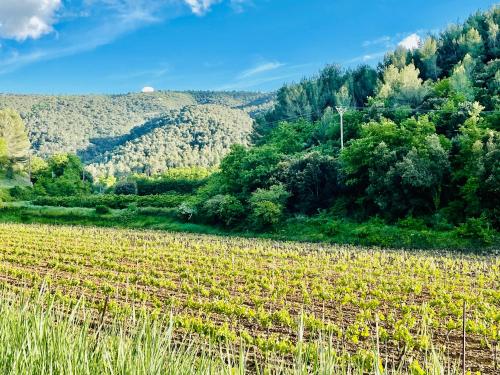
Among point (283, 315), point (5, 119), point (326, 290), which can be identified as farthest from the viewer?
point (5, 119)

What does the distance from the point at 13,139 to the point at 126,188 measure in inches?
1074

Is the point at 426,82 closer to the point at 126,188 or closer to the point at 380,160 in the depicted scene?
the point at 380,160

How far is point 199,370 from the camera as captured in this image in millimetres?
3412

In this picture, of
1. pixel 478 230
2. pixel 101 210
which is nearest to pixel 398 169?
pixel 478 230

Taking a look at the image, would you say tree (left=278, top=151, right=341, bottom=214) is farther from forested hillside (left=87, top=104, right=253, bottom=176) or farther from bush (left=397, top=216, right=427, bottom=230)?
forested hillside (left=87, top=104, right=253, bottom=176)

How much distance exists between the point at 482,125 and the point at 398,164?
26.8ft

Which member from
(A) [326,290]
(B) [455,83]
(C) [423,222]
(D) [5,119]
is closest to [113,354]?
(A) [326,290]

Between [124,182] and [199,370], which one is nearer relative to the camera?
[199,370]

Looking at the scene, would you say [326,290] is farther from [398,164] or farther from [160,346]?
[398,164]

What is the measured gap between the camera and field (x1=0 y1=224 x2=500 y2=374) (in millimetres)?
9742

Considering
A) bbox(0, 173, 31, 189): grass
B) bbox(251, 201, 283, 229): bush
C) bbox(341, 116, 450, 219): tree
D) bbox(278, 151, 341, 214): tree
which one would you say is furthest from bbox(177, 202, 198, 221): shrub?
bbox(0, 173, 31, 189): grass

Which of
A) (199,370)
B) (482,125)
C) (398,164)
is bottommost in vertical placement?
→ (199,370)

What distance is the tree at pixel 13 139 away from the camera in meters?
78.9

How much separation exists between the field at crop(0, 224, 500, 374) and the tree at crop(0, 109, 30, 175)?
56.8 metres
